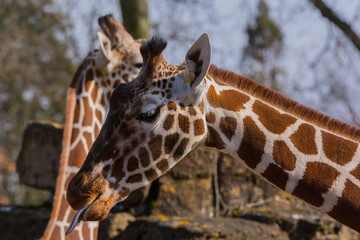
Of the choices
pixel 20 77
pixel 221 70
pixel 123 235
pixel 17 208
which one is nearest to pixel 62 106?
pixel 20 77

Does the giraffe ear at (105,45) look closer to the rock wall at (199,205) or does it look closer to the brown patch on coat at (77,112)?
the brown patch on coat at (77,112)

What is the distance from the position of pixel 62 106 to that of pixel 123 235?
46.6 feet

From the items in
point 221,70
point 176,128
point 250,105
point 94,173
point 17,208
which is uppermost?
point 221,70

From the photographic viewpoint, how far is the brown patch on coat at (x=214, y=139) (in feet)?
10.3

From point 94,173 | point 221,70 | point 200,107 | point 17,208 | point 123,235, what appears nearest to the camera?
point 94,173

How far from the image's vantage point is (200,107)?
3.10 meters

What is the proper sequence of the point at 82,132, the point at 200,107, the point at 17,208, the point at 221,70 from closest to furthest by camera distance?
the point at 200,107 → the point at 221,70 → the point at 82,132 → the point at 17,208

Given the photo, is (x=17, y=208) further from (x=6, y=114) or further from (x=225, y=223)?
(x=6, y=114)

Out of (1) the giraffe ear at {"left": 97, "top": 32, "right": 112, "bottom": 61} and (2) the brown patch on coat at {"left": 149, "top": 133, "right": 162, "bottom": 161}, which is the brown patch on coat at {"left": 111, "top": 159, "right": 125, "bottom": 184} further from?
(1) the giraffe ear at {"left": 97, "top": 32, "right": 112, "bottom": 61}

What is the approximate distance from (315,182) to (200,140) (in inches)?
30.3

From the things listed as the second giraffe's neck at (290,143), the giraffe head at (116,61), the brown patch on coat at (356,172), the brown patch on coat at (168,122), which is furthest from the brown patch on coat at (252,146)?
the giraffe head at (116,61)

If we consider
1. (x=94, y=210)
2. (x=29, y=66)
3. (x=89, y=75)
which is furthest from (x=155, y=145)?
(x=29, y=66)

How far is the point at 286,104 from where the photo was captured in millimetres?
3270

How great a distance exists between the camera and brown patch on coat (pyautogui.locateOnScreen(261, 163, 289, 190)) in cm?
304
